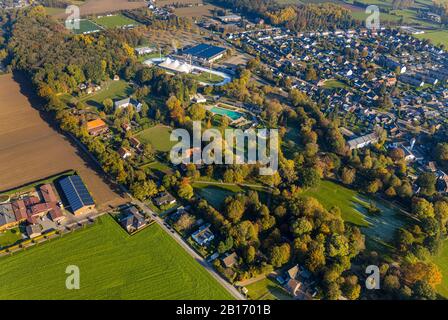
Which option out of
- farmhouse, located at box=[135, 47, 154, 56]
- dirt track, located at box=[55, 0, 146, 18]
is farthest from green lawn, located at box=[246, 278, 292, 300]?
dirt track, located at box=[55, 0, 146, 18]

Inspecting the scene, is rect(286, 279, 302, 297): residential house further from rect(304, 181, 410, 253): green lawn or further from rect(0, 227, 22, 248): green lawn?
rect(0, 227, 22, 248): green lawn

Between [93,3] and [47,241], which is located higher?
[93,3]

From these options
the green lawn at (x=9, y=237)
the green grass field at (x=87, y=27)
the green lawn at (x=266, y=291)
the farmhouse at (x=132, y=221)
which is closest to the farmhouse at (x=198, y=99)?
the farmhouse at (x=132, y=221)

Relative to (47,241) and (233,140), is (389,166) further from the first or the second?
(47,241)

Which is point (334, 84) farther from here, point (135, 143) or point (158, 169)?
point (158, 169)

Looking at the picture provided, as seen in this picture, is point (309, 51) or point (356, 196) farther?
point (309, 51)
